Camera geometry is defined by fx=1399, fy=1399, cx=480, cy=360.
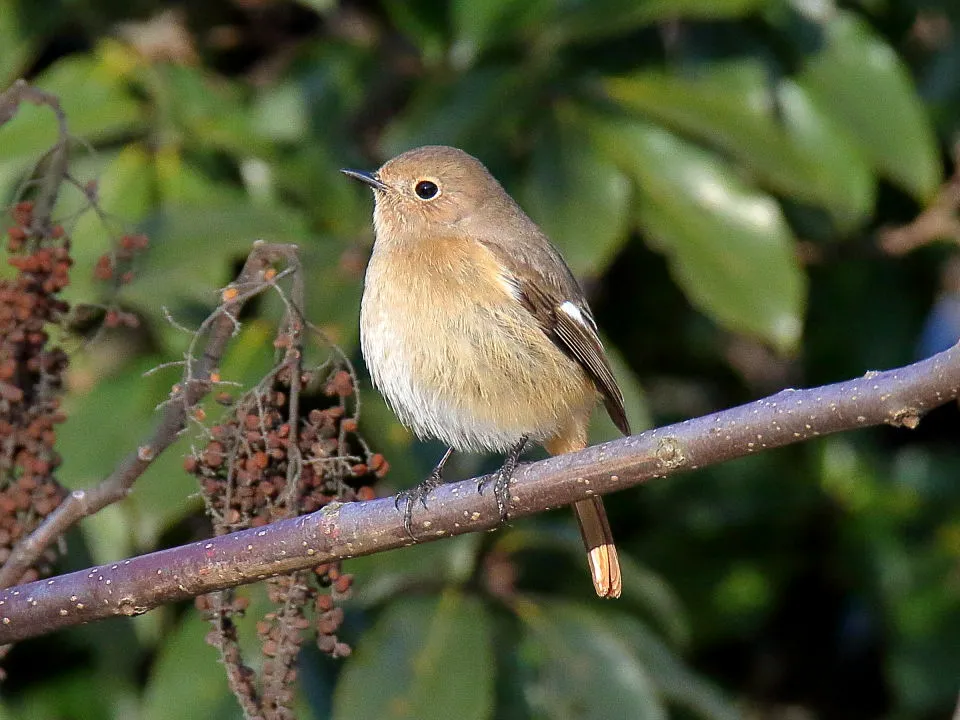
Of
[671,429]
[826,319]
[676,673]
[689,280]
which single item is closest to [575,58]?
[689,280]

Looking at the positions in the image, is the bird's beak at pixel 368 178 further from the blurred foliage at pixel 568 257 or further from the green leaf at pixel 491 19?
the green leaf at pixel 491 19

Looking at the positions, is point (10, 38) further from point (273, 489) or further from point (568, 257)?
point (273, 489)

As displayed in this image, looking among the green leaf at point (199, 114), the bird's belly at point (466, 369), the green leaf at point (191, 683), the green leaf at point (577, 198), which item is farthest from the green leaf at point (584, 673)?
the green leaf at point (199, 114)

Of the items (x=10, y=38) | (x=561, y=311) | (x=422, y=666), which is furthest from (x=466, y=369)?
(x=10, y=38)

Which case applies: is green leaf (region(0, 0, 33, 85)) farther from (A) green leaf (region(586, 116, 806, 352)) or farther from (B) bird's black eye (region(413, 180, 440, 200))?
(A) green leaf (region(586, 116, 806, 352))

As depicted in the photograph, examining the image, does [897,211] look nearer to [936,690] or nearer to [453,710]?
[936,690]
